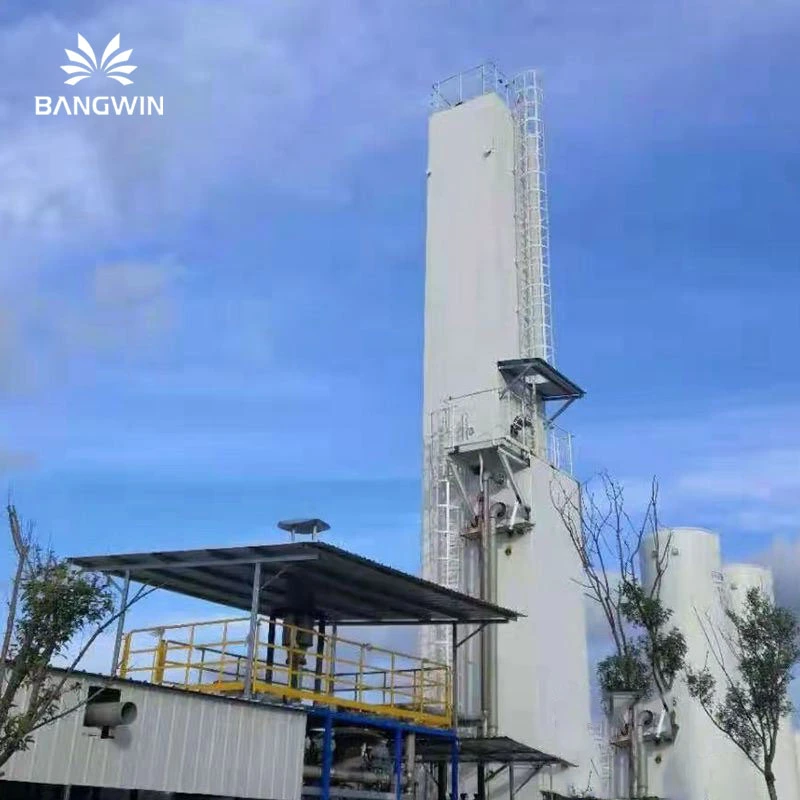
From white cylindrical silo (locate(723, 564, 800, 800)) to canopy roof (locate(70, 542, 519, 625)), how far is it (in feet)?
77.1

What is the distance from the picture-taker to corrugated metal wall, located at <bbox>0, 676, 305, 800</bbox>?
15.6 meters

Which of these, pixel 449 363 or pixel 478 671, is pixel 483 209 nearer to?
pixel 449 363

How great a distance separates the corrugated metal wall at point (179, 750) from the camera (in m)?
15.6

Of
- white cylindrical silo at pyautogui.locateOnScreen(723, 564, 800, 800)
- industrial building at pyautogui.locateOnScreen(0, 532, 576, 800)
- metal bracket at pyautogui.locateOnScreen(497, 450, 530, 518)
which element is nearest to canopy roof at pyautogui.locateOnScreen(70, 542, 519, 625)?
industrial building at pyautogui.locateOnScreen(0, 532, 576, 800)

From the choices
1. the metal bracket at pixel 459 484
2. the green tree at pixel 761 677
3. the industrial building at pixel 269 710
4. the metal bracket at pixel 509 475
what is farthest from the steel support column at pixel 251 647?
the green tree at pixel 761 677

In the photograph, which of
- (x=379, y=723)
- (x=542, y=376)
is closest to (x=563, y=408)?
(x=542, y=376)

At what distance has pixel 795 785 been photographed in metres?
49.2

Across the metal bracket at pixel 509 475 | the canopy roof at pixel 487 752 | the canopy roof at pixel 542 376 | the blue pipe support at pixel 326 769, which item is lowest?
the blue pipe support at pixel 326 769

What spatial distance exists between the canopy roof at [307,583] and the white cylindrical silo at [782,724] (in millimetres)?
23486

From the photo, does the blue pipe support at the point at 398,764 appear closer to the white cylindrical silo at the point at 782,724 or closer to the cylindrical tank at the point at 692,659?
the cylindrical tank at the point at 692,659

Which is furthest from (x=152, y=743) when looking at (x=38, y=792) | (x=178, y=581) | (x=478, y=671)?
(x=478, y=671)

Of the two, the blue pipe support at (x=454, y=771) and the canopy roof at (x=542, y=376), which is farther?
the canopy roof at (x=542, y=376)

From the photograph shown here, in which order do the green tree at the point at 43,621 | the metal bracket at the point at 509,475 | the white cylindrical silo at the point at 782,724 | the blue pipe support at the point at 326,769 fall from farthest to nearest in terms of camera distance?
the white cylindrical silo at the point at 782,724
the metal bracket at the point at 509,475
the blue pipe support at the point at 326,769
the green tree at the point at 43,621

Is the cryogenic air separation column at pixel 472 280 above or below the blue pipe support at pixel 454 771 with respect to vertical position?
above
